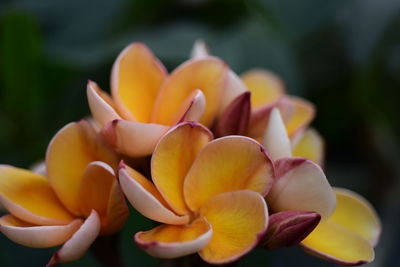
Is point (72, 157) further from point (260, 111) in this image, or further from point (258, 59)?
point (258, 59)

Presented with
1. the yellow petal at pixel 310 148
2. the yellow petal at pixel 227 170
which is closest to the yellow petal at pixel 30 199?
the yellow petal at pixel 227 170

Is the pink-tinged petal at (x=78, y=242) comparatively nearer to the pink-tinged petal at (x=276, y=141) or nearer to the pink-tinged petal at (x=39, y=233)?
the pink-tinged petal at (x=39, y=233)

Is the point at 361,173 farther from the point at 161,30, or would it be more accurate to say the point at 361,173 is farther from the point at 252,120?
the point at 252,120

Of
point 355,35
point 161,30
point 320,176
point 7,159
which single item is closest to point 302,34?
point 355,35

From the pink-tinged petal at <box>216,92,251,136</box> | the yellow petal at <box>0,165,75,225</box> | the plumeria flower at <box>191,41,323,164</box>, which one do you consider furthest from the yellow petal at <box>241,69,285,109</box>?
the yellow petal at <box>0,165,75,225</box>

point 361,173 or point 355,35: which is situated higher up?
point 355,35

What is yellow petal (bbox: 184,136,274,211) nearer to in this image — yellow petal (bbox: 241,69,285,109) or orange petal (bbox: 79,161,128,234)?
orange petal (bbox: 79,161,128,234)
